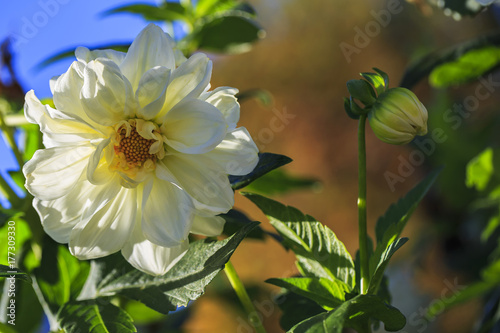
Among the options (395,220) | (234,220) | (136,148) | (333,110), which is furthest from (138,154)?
(333,110)

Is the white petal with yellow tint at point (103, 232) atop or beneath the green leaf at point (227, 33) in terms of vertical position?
beneath

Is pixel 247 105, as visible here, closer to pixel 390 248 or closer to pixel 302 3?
pixel 302 3

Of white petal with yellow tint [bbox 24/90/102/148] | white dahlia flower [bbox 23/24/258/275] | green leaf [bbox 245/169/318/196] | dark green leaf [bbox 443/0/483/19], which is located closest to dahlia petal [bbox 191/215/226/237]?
white dahlia flower [bbox 23/24/258/275]

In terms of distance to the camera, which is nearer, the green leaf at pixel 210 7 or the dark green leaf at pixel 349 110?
the dark green leaf at pixel 349 110

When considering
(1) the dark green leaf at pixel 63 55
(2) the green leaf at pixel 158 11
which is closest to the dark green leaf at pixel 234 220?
(1) the dark green leaf at pixel 63 55

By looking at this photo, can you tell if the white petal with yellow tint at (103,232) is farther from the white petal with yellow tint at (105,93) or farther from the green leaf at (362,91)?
the green leaf at (362,91)

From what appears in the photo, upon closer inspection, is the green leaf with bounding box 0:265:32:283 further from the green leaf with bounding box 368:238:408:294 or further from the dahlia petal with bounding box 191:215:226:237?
the green leaf with bounding box 368:238:408:294

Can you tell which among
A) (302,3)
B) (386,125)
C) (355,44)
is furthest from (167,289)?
(302,3)
